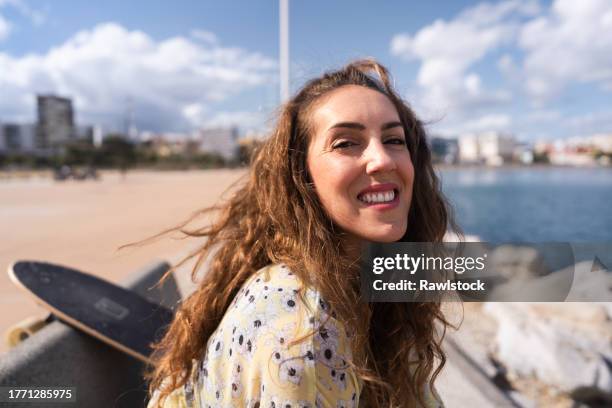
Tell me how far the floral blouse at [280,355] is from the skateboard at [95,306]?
802 mm

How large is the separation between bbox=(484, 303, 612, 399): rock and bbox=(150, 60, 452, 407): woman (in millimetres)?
2643

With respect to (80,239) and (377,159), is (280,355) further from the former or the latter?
(80,239)

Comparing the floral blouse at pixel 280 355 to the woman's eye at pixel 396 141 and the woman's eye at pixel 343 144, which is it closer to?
the woman's eye at pixel 343 144

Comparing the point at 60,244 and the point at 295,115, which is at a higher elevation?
the point at 295,115

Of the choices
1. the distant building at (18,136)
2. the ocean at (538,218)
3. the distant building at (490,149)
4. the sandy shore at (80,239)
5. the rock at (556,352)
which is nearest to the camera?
the rock at (556,352)

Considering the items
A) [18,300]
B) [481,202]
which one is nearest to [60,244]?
[18,300]

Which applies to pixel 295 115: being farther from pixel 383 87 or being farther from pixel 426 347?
pixel 426 347

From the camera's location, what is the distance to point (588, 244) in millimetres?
1553

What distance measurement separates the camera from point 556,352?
147 inches

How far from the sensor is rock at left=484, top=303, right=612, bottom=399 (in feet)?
11.8

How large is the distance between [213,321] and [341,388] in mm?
536

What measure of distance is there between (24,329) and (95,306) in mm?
325

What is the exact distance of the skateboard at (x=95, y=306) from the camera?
6.54 feet

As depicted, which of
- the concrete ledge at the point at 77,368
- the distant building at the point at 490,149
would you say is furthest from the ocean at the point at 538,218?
the distant building at the point at 490,149
